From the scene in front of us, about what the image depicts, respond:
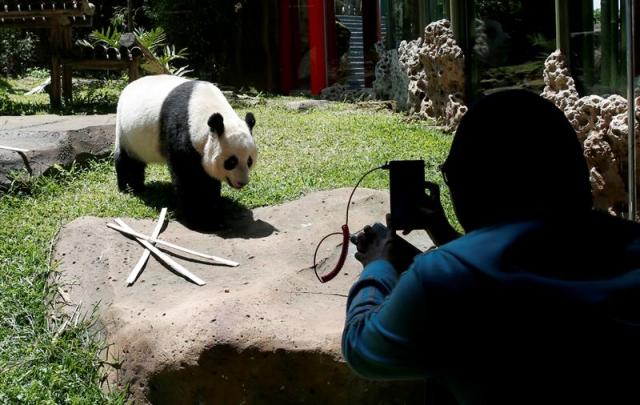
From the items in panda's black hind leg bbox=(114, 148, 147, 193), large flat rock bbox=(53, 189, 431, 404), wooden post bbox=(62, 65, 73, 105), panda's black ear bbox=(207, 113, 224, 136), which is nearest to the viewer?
large flat rock bbox=(53, 189, 431, 404)

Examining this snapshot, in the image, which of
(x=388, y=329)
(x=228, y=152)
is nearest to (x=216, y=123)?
(x=228, y=152)

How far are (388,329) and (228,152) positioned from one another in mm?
4472

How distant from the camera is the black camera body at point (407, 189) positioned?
2266 mm

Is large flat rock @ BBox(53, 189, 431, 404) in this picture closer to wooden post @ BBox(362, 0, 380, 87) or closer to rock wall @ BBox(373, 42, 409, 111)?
rock wall @ BBox(373, 42, 409, 111)

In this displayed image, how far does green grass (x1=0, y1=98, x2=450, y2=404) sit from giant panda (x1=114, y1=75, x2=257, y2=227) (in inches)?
17.1

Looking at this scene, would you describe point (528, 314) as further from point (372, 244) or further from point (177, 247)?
point (177, 247)

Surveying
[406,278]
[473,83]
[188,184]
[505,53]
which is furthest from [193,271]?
[473,83]

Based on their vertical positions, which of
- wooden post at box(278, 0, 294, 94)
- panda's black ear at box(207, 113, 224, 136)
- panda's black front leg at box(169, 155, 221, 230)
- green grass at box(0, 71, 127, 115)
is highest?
wooden post at box(278, 0, 294, 94)

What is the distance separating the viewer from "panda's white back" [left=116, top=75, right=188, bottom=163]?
22.0ft

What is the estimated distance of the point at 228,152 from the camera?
19.9ft

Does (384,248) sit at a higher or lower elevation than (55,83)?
lower

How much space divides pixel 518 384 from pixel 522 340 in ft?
0.31

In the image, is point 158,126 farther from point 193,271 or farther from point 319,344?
point 319,344

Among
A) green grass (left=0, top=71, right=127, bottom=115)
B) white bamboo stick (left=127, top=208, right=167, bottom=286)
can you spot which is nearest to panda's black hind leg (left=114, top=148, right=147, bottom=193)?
white bamboo stick (left=127, top=208, right=167, bottom=286)
